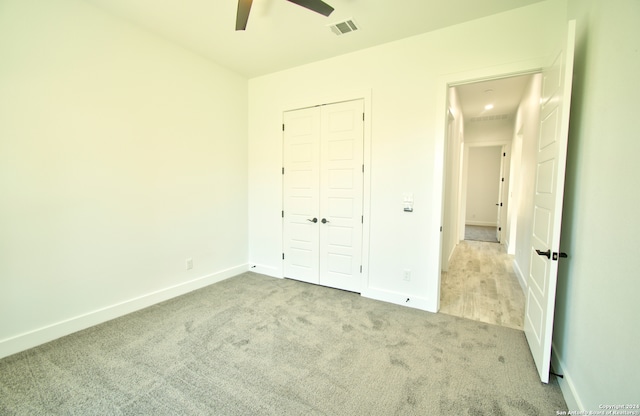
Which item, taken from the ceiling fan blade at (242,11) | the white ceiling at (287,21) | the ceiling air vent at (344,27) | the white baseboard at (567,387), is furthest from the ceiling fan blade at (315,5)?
the white baseboard at (567,387)

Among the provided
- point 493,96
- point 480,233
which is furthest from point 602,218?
point 480,233

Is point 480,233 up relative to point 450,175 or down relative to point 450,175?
down

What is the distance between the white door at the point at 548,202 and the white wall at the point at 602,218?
114mm

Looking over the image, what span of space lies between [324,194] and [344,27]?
6.09 ft

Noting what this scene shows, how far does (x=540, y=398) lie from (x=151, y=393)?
2.49 meters

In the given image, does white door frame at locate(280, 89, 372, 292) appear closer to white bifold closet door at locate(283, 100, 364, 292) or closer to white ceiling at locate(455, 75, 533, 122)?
white bifold closet door at locate(283, 100, 364, 292)

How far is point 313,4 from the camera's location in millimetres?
1887

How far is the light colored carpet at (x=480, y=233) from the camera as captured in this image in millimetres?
6821

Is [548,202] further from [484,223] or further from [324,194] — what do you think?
[484,223]

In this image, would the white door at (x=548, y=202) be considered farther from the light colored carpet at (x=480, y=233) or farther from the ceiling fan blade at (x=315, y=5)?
the light colored carpet at (x=480, y=233)

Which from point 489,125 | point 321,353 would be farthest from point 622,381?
point 489,125

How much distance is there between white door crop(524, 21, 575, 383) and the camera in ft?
5.39

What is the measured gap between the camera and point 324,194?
11.3ft

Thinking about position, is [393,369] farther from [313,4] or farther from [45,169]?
[45,169]
